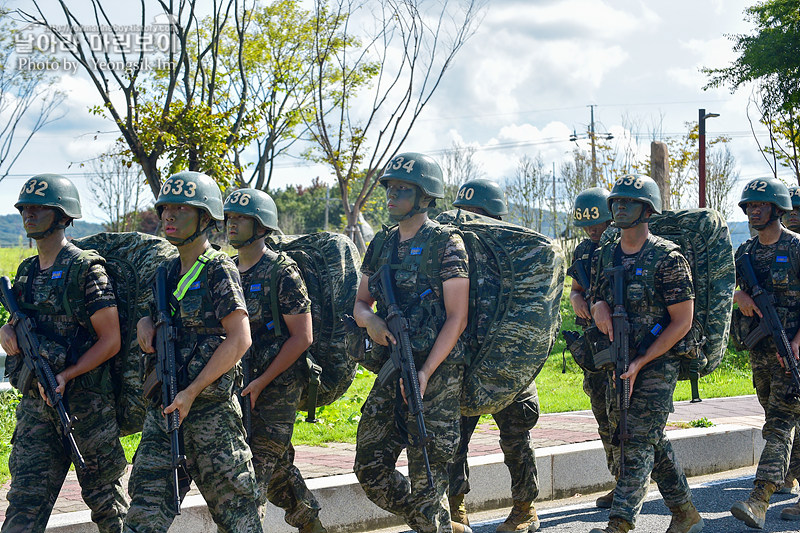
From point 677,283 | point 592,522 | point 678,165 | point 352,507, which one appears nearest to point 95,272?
point 352,507

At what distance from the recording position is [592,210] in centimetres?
687

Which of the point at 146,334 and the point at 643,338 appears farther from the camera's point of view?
the point at 643,338

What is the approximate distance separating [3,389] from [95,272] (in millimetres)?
4191

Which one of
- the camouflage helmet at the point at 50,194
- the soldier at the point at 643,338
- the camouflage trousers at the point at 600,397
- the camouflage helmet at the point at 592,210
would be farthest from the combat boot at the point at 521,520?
the camouflage helmet at the point at 50,194

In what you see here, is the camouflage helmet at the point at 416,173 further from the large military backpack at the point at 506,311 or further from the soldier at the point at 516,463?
the soldier at the point at 516,463

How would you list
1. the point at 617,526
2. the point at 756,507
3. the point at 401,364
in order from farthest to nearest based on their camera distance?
1. the point at 756,507
2. the point at 617,526
3. the point at 401,364

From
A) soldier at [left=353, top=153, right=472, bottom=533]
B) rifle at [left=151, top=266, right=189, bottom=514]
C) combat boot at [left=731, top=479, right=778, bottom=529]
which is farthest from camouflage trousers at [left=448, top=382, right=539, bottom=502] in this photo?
rifle at [left=151, top=266, right=189, bottom=514]

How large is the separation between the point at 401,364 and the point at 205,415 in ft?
3.24

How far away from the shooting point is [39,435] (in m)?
4.43

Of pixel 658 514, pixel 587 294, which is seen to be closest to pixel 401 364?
pixel 587 294

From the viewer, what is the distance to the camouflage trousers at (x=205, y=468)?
156 inches

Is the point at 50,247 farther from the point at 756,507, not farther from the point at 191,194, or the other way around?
the point at 756,507

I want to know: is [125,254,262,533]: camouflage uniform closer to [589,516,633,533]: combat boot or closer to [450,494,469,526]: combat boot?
[450,494,469,526]: combat boot

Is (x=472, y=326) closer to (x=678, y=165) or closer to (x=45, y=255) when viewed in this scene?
(x=45, y=255)
